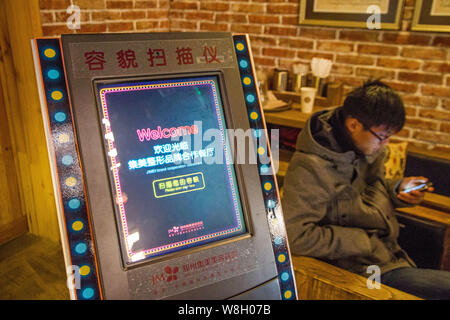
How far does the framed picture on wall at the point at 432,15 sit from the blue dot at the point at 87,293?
7.35ft

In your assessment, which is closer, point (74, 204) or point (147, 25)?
point (74, 204)

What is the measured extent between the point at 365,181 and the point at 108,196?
1383mm

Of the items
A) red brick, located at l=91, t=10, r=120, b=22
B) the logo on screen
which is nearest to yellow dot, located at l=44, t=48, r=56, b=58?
the logo on screen

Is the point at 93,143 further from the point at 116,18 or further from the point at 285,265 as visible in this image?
the point at 116,18

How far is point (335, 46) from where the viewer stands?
8.11 feet

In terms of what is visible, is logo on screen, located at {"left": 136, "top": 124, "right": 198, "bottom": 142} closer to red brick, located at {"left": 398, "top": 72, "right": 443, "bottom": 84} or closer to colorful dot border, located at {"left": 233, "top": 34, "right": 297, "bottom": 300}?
colorful dot border, located at {"left": 233, "top": 34, "right": 297, "bottom": 300}

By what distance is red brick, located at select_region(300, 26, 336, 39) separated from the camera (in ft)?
8.07

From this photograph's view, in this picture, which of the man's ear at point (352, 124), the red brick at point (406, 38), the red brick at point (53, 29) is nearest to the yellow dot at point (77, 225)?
the man's ear at point (352, 124)

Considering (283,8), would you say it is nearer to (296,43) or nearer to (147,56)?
(296,43)

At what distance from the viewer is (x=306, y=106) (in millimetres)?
2326

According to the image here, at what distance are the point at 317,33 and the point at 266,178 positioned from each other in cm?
194

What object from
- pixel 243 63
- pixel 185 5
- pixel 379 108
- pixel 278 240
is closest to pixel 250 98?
pixel 243 63

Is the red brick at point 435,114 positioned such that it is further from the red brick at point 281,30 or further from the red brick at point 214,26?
the red brick at point 214,26
